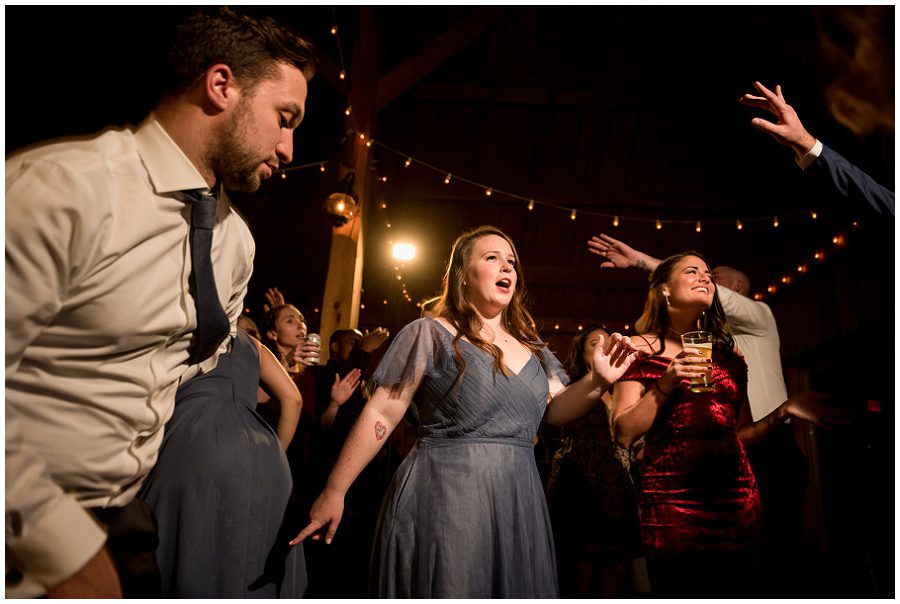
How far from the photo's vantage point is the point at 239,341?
64.1 inches

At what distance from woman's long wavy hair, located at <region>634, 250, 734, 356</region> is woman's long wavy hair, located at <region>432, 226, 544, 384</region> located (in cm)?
67

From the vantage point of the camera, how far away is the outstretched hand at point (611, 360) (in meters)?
1.88

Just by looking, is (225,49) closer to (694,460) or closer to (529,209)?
(694,460)

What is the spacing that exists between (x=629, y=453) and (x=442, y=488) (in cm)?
211

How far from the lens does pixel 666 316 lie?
8.41ft

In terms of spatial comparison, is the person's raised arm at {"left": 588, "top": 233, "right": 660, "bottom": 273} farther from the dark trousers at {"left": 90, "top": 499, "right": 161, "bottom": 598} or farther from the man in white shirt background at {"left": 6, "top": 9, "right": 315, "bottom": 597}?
the dark trousers at {"left": 90, "top": 499, "right": 161, "bottom": 598}

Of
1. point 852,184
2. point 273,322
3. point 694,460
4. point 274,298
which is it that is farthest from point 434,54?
point 694,460

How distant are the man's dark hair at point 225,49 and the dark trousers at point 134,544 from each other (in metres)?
1.02

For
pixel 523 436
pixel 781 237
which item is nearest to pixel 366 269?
pixel 781 237

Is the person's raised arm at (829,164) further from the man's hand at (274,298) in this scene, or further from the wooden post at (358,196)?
the wooden post at (358,196)

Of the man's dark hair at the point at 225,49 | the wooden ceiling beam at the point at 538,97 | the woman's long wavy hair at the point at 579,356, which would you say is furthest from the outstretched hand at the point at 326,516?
the wooden ceiling beam at the point at 538,97

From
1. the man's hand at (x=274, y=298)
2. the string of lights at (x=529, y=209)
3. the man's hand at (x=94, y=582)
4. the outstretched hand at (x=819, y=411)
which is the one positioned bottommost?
the man's hand at (x=94, y=582)

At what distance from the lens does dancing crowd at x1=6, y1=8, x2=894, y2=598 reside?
996mm

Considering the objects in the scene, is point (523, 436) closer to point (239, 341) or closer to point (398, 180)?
point (239, 341)
